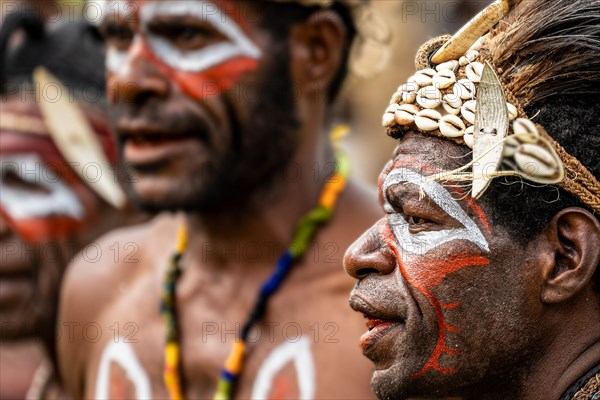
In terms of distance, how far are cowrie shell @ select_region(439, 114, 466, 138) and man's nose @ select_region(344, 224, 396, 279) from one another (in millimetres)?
312

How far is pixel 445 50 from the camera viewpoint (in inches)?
100

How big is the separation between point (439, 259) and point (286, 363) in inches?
53.0

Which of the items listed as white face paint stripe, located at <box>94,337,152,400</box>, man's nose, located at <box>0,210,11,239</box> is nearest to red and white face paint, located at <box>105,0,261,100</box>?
white face paint stripe, located at <box>94,337,152,400</box>

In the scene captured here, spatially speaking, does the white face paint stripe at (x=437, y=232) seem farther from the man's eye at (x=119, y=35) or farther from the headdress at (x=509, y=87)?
the man's eye at (x=119, y=35)

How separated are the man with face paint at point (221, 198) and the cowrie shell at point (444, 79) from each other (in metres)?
1.35

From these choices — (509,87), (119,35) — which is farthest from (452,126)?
(119,35)

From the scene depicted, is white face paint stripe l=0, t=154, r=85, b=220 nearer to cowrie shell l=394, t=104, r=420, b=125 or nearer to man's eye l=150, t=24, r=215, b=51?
man's eye l=150, t=24, r=215, b=51

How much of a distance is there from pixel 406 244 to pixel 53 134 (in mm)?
3012

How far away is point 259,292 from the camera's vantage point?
3.92 metres

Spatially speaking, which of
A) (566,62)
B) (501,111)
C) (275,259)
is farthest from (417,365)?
(275,259)

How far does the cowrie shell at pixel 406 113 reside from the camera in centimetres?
252

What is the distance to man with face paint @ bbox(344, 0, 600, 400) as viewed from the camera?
2.42 meters

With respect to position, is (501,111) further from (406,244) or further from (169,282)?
(169,282)

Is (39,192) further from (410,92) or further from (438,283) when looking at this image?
(438,283)
